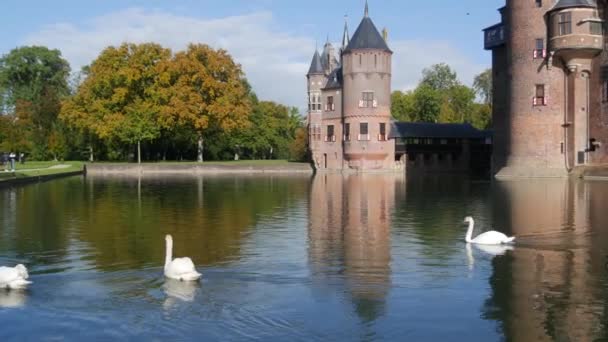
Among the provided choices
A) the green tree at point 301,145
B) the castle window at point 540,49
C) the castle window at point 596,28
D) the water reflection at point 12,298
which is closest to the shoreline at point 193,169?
the green tree at point 301,145

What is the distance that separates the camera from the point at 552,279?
37.6 ft

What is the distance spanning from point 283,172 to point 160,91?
565 inches

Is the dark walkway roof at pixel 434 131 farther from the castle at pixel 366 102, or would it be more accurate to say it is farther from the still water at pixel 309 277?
the still water at pixel 309 277

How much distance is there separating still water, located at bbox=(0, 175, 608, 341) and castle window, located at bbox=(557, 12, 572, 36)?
80.1 ft

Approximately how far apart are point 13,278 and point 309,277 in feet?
15.8

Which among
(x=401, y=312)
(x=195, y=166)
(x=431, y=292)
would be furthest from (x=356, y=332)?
(x=195, y=166)

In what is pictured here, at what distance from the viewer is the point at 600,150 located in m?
46.0

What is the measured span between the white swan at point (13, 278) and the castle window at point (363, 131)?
55460 millimetres

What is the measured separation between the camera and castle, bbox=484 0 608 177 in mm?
45219

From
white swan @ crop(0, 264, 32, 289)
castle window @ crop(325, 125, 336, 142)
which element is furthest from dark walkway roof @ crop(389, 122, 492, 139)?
white swan @ crop(0, 264, 32, 289)

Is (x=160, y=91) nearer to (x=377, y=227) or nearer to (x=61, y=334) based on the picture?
(x=377, y=227)

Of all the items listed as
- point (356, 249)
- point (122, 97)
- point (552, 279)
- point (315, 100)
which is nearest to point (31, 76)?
point (122, 97)

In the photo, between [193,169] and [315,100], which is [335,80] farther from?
[193,169]

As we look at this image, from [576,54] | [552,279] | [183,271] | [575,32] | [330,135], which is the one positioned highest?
[575,32]
